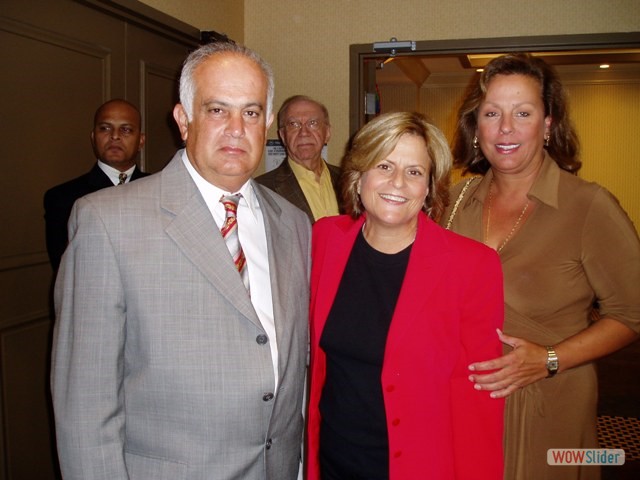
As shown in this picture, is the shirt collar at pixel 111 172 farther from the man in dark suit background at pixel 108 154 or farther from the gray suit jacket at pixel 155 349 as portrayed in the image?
the gray suit jacket at pixel 155 349

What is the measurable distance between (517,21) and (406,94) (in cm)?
550

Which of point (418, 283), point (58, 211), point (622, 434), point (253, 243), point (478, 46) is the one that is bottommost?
point (622, 434)

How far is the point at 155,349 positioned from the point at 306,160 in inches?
98.4

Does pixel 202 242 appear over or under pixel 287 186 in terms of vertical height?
under

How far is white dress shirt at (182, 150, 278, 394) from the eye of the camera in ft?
Answer: 4.56

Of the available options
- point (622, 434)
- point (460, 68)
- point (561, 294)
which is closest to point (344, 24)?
point (561, 294)

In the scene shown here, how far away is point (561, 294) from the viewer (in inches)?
65.3

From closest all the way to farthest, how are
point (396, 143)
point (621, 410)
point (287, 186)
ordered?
point (396, 143)
point (287, 186)
point (621, 410)

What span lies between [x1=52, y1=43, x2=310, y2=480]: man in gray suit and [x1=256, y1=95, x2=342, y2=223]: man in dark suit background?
205cm

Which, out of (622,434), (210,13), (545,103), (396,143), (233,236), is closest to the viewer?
(233,236)

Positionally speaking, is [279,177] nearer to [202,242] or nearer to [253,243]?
[253,243]

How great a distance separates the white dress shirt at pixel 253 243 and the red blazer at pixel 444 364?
0.35m

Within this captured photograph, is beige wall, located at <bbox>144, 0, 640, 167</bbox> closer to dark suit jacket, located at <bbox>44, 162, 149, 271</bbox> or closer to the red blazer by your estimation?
dark suit jacket, located at <bbox>44, 162, 149, 271</bbox>

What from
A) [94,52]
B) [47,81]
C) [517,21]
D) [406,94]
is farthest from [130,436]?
[406,94]
